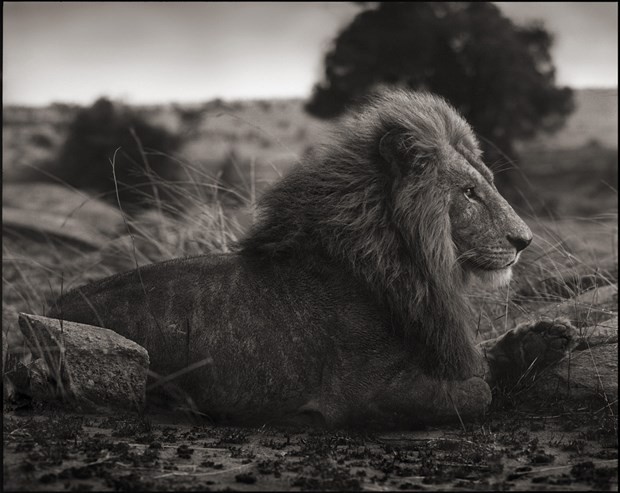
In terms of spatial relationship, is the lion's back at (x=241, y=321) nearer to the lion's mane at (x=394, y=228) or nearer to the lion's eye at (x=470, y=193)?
the lion's mane at (x=394, y=228)

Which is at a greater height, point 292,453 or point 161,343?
point 161,343

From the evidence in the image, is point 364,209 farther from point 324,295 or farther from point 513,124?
point 513,124

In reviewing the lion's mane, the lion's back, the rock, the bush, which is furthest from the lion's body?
the bush

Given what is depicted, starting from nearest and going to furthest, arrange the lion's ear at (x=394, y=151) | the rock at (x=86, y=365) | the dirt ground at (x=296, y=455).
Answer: the dirt ground at (x=296, y=455), the rock at (x=86, y=365), the lion's ear at (x=394, y=151)

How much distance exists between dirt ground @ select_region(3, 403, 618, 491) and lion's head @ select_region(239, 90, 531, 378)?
590 mm

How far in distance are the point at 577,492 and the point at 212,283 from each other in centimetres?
241

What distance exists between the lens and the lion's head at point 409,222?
5094 mm

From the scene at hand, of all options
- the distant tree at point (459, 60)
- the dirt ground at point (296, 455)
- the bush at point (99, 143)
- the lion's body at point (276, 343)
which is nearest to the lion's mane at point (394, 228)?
the lion's body at point (276, 343)

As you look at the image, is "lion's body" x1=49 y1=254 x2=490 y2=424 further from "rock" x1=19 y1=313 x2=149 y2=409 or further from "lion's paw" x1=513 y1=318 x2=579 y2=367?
"lion's paw" x1=513 y1=318 x2=579 y2=367

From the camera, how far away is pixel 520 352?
5.56m

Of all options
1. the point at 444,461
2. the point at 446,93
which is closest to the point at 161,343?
the point at 444,461

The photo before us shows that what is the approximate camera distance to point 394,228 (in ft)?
17.0

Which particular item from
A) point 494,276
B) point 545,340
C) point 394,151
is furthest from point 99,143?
point 545,340

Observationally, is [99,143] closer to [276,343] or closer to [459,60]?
[459,60]
